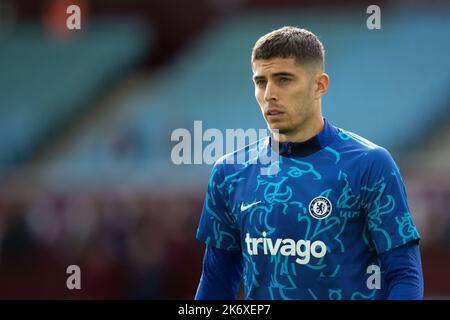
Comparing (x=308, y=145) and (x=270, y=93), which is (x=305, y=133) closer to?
(x=308, y=145)

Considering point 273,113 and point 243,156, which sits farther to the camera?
point 243,156

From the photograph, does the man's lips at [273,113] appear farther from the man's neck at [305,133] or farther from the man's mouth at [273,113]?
the man's neck at [305,133]

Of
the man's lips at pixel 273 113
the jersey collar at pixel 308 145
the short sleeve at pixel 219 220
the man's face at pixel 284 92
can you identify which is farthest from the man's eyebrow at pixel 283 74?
the short sleeve at pixel 219 220

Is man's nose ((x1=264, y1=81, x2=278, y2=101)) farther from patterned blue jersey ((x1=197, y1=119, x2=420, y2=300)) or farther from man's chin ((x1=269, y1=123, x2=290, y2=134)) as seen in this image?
patterned blue jersey ((x1=197, y1=119, x2=420, y2=300))

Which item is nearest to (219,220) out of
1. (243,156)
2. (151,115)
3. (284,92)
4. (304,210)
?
(243,156)

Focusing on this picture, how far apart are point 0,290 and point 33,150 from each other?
12.4 feet

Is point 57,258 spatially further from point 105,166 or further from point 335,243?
point 335,243

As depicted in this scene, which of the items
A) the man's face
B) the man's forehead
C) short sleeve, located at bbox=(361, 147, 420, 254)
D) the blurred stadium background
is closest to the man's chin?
the man's face

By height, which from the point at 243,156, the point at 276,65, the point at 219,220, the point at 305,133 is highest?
the point at 276,65

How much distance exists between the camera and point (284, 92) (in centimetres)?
387

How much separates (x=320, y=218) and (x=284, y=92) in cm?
57

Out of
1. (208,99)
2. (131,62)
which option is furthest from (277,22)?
(131,62)

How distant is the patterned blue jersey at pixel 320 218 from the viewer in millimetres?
3697
